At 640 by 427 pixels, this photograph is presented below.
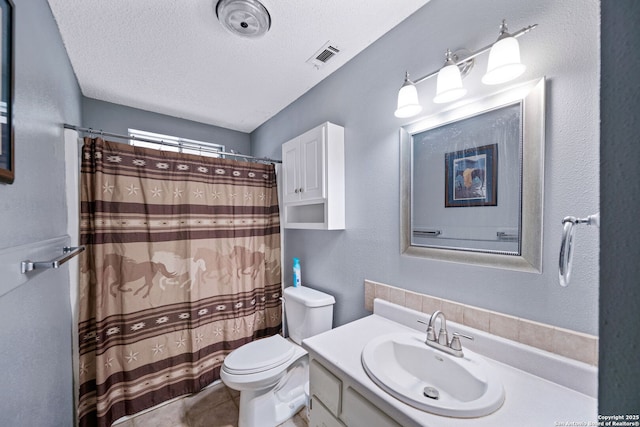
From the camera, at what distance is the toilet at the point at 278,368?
4.47 ft

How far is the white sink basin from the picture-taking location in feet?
2.31

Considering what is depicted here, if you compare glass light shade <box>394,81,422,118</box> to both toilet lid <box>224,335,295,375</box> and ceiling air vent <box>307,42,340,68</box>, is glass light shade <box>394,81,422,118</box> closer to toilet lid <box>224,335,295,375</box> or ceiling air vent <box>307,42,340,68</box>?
ceiling air vent <box>307,42,340,68</box>

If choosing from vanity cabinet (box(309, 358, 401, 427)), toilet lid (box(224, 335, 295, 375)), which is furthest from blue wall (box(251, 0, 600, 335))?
vanity cabinet (box(309, 358, 401, 427))

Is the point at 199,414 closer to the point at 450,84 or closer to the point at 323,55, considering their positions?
the point at 450,84

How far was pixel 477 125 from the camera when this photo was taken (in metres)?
1.02

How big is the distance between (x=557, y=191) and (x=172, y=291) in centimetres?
215

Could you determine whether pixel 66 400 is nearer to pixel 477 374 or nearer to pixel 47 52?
pixel 47 52

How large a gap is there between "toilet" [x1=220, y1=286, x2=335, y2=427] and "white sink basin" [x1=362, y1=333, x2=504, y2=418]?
2.20 ft

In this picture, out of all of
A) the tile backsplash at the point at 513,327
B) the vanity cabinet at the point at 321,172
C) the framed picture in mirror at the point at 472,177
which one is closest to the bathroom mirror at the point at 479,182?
the framed picture in mirror at the point at 472,177

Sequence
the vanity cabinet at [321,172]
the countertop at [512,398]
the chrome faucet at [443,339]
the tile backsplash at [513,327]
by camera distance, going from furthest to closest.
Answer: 1. the vanity cabinet at [321,172]
2. the chrome faucet at [443,339]
3. the tile backsplash at [513,327]
4. the countertop at [512,398]

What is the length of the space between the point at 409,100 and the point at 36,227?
1.61 metres

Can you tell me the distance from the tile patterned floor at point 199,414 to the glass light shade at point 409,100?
191 cm

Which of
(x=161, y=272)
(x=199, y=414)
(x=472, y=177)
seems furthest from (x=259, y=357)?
(x=472, y=177)

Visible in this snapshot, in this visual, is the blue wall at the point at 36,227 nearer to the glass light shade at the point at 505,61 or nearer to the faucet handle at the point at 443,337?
the faucet handle at the point at 443,337
